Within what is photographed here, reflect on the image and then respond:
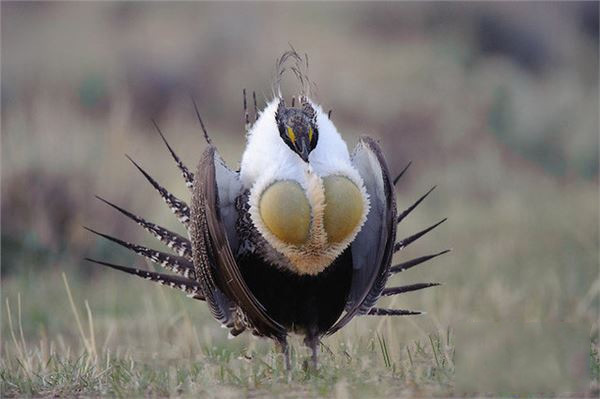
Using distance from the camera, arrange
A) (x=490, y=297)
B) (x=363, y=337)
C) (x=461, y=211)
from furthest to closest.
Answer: (x=461, y=211)
(x=490, y=297)
(x=363, y=337)

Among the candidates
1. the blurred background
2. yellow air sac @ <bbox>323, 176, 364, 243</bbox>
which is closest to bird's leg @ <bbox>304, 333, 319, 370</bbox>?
the blurred background

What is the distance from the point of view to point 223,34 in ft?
57.7

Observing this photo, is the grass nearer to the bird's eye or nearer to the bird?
the bird

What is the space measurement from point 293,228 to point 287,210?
0.07m

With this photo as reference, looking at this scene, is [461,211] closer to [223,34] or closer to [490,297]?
[490,297]

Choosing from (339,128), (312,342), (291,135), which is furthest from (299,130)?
(339,128)

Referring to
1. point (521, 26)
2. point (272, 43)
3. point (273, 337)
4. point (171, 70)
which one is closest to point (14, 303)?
point (273, 337)

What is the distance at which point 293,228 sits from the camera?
3.77m

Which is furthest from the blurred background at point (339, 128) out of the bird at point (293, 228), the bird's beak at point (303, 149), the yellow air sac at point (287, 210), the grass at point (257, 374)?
the bird's beak at point (303, 149)

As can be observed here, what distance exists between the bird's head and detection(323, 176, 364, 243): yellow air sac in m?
0.13

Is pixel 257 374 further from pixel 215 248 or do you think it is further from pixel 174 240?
pixel 174 240

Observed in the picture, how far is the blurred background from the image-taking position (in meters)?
7.10

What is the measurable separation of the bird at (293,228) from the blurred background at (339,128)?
34 cm

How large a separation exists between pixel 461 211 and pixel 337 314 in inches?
263
